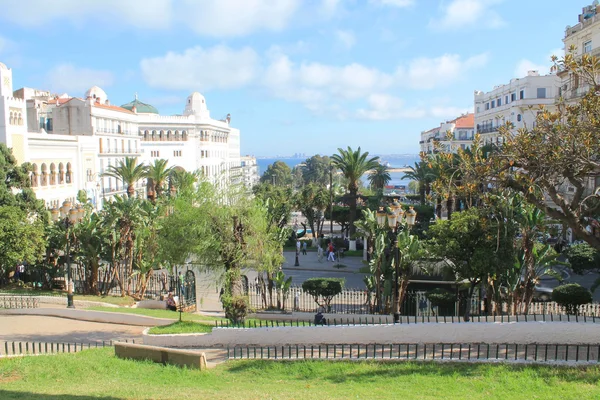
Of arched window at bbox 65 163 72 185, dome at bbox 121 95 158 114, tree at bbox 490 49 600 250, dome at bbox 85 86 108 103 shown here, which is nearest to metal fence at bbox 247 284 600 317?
tree at bbox 490 49 600 250

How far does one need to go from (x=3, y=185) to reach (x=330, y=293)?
56.1 feet

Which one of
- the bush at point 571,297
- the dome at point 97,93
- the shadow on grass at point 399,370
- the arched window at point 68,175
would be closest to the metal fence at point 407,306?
the bush at point 571,297

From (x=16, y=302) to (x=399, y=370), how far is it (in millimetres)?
→ 15767

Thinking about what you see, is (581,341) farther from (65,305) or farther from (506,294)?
(65,305)

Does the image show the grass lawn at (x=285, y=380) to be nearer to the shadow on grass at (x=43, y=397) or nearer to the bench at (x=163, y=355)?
the shadow on grass at (x=43, y=397)

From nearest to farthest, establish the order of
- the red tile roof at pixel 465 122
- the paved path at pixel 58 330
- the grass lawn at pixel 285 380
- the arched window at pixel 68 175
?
1. the grass lawn at pixel 285 380
2. the paved path at pixel 58 330
3. the arched window at pixel 68 175
4. the red tile roof at pixel 465 122

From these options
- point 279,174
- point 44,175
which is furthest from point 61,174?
point 279,174

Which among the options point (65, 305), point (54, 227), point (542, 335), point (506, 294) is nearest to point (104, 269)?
point (54, 227)

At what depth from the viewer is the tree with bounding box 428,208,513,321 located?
715 inches

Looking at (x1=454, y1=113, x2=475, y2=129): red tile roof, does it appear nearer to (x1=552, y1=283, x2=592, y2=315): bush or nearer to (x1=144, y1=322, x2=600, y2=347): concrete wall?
(x1=552, y1=283, x2=592, y2=315): bush

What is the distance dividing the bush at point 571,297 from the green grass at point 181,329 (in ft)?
40.7

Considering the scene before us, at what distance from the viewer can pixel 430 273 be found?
75.1 ft

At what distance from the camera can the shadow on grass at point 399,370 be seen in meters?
10.8

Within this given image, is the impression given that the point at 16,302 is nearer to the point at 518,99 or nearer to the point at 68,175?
the point at 68,175
